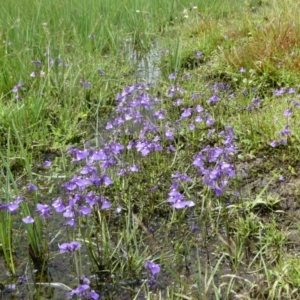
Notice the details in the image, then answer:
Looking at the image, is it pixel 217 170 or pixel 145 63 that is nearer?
pixel 217 170

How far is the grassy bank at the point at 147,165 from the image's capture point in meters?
2.11

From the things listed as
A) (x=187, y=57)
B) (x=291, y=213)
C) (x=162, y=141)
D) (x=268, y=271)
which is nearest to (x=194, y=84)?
(x=187, y=57)

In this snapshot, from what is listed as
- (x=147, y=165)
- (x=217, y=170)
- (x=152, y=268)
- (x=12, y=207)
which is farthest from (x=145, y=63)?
(x=152, y=268)

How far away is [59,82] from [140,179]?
1723 mm

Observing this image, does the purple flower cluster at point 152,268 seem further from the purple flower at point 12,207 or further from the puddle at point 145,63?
the puddle at point 145,63

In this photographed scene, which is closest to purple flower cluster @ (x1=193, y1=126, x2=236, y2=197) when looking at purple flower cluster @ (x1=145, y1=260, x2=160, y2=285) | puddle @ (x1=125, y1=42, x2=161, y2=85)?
purple flower cluster @ (x1=145, y1=260, x2=160, y2=285)

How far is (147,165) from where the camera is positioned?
297 cm

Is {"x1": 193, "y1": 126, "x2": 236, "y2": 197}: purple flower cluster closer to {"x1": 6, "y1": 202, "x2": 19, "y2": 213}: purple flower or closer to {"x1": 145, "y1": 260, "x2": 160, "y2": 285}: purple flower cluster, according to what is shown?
{"x1": 145, "y1": 260, "x2": 160, "y2": 285}: purple flower cluster

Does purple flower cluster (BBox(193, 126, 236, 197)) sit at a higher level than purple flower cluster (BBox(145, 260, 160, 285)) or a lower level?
higher

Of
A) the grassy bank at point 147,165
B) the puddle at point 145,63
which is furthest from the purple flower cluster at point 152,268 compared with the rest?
the puddle at point 145,63

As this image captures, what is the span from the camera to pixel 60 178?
9.91ft

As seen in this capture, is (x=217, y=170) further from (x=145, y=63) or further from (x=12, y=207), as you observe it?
(x=145, y=63)

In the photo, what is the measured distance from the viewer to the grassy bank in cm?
211

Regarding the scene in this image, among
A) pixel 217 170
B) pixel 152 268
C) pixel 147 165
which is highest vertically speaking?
pixel 217 170
